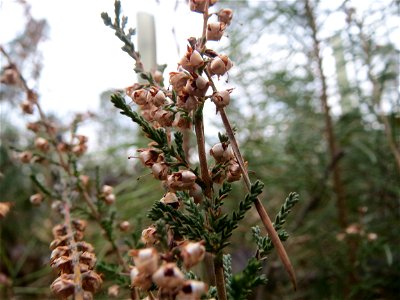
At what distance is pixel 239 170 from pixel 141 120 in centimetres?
12

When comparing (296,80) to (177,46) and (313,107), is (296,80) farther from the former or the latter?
(177,46)

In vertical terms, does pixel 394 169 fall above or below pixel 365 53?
below

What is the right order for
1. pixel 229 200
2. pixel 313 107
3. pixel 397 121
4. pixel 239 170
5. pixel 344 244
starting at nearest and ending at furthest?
pixel 239 170 → pixel 344 244 → pixel 397 121 → pixel 313 107 → pixel 229 200

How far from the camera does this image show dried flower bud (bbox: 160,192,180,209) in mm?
458

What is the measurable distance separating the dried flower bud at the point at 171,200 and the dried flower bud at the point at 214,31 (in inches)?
6.6

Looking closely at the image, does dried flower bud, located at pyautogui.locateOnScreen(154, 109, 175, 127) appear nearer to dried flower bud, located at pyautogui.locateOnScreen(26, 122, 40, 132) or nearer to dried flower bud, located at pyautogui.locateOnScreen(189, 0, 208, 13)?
dried flower bud, located at pyautogui.locateOnScreen(189, 0, 208, 13)

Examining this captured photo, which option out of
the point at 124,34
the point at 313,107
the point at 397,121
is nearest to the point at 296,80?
the point at 313,107

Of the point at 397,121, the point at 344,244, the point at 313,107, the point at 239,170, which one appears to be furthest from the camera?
the point at 313,107

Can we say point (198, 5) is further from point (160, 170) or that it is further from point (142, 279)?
point (142, 279)

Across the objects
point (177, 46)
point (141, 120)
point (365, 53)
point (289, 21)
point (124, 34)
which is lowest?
point (141, 120)

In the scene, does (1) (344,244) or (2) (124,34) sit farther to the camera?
(1) (344,244)

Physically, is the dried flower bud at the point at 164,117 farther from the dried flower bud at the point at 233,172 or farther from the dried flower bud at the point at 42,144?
the dried flower bud at the point at 42,144

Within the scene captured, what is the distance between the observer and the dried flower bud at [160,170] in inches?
18.1

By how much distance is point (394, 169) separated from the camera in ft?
4.13
